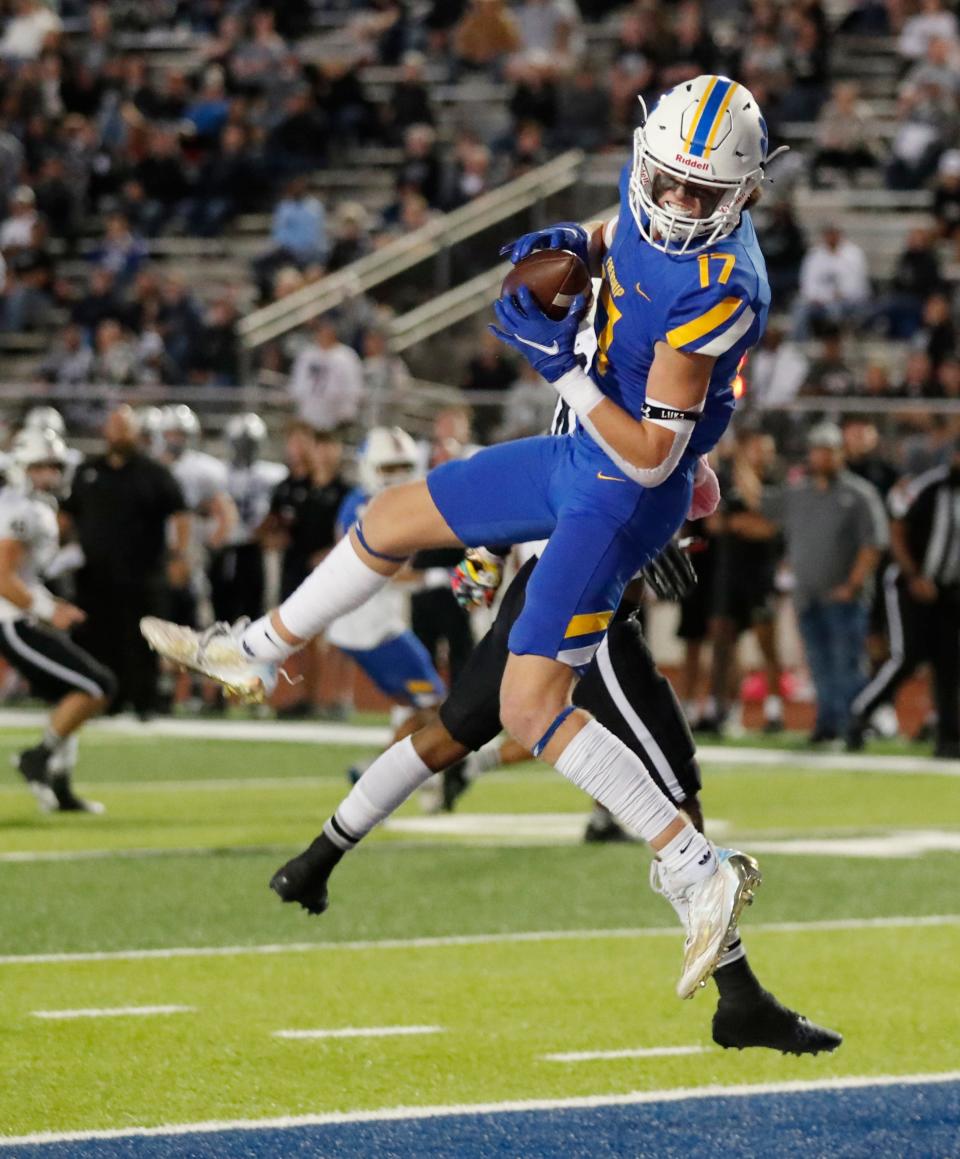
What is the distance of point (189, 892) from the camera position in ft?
27.0

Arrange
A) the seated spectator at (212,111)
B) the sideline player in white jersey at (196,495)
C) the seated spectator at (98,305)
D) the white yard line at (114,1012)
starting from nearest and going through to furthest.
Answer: the white yard line at (114,1012), the sideline player in white jersey at (196,495), the seated spectator at (98,305), the seated spectator at (212,111)

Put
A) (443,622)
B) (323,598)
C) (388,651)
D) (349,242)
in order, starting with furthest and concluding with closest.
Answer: (349,242)
(443,622)
(388,651)
(323,598)

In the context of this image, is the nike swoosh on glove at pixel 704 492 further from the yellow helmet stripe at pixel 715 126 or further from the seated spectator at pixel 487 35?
the seated spectator at pixel 487 35

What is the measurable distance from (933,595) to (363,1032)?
859 centimetres

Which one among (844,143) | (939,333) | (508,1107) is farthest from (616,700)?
(844,143)

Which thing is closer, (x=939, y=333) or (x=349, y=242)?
(x=939, y=333)

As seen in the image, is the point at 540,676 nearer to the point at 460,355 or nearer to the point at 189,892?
the point at 189,892

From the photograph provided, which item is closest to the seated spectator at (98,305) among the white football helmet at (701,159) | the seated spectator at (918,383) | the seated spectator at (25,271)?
the seated spectator at (25,271)

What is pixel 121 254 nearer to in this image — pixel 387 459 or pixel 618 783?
pixel 387 459

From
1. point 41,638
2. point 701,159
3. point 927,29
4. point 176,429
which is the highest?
point 927,29

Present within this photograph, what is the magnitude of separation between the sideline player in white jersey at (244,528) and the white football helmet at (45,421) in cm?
129

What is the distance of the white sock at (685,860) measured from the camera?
5.11 metres

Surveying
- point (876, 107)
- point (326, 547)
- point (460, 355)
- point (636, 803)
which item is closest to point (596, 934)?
point (636, 803)

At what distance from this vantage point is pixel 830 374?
55.4 ft
